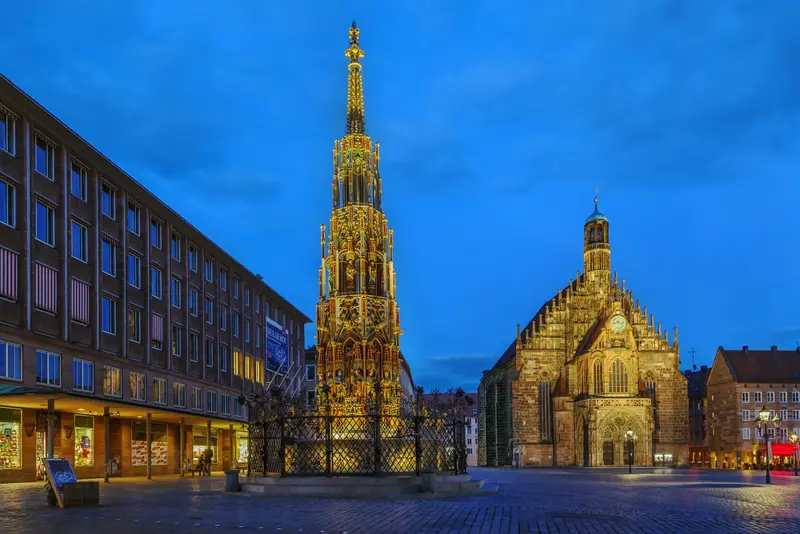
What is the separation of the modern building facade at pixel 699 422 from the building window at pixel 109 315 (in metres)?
83.9

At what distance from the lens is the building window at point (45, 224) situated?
45.8m

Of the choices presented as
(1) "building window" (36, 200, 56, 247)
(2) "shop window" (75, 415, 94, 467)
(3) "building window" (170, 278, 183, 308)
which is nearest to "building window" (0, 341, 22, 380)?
(1) "building window" (36, 200, 56, 247)

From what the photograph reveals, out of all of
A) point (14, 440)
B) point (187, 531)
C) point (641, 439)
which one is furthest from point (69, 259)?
point (641, 439)

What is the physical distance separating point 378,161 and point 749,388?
84465mm

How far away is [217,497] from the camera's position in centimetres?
3084

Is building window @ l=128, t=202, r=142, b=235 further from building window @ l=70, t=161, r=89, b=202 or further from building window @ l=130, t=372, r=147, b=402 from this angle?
building window @ l=130, t=372, r=147, b=402

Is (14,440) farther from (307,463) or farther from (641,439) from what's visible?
(641,439)

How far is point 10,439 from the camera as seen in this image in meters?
43.7

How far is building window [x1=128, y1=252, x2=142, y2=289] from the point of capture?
189ft

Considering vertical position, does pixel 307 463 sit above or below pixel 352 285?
below

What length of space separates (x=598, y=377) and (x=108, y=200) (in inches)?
2417

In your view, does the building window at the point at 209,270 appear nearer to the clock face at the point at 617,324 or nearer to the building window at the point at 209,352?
the building window at the point at 209,352

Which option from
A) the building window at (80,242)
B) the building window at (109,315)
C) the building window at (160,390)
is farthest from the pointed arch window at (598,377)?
→ the building window at (80,242)

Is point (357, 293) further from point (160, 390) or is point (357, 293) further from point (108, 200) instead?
point (160, 390)
